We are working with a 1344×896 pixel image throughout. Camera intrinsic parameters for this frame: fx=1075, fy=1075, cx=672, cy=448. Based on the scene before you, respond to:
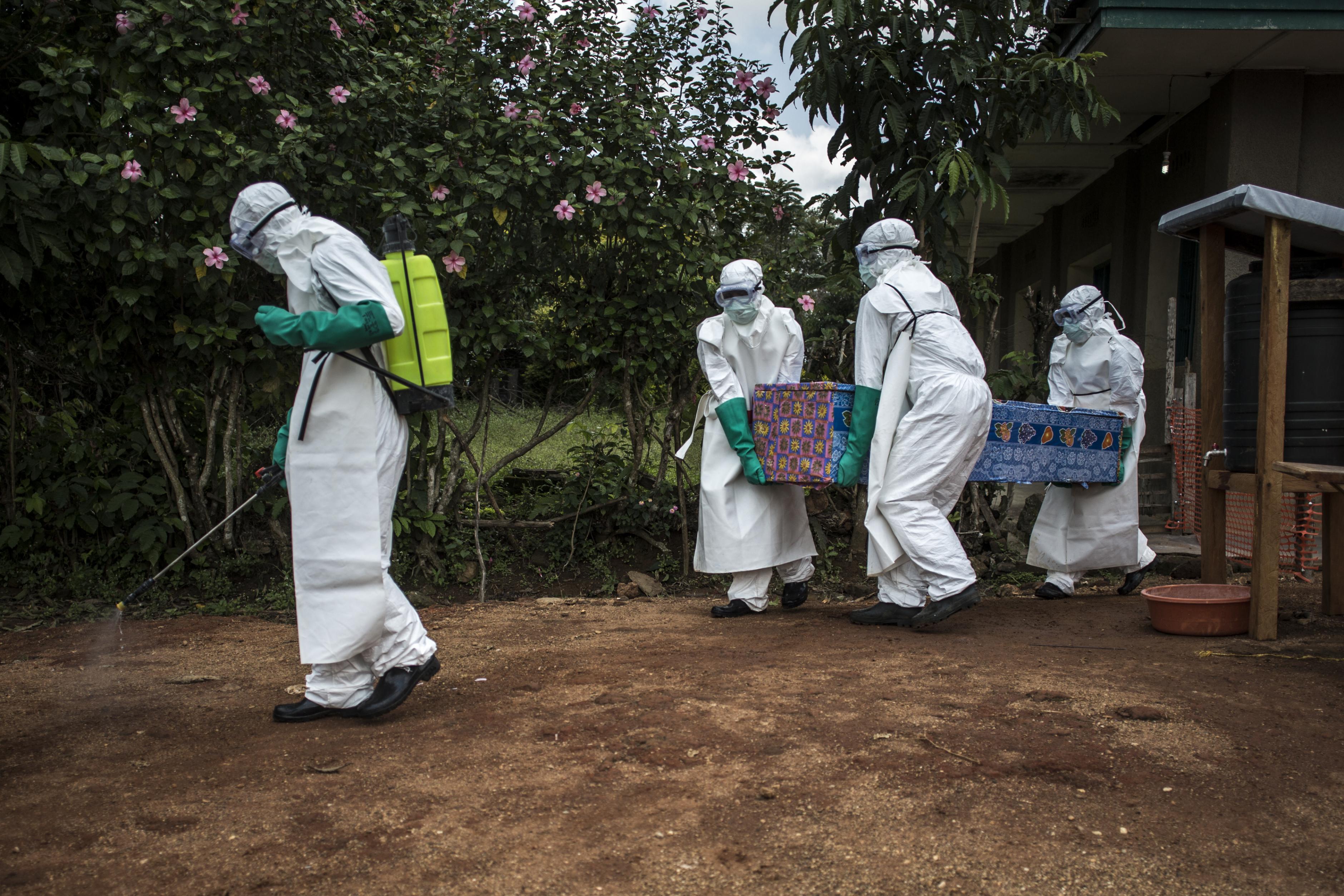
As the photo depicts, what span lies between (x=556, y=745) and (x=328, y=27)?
4.50 m

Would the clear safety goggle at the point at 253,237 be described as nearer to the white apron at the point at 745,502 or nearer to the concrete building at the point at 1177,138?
the white apron at the point at 745,502

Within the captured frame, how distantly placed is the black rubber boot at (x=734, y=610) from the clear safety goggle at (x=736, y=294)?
151 centimetres

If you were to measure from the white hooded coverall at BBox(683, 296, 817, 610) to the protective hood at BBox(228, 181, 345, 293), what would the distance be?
235 centimetres

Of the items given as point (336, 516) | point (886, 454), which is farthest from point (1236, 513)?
point (336, 516)

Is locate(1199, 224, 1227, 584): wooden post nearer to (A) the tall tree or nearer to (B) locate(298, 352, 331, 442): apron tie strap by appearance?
(A) the tall tree

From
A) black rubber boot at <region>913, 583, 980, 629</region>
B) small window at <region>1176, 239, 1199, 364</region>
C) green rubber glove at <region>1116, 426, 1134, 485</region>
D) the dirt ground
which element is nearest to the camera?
the dirt ground

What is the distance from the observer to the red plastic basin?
4598 mm

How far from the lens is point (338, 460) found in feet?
11.3

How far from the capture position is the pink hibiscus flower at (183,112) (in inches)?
209

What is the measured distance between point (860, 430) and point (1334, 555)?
2.24 metres

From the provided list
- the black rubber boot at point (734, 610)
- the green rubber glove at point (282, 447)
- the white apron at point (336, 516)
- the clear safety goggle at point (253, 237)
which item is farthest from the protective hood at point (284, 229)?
the black rubber boot at point (734, 610)

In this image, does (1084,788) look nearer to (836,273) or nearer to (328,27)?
(836,273)

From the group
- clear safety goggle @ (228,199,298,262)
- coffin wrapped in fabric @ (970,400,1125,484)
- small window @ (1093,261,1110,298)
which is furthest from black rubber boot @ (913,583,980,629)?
small window @ (1093,261,1110,298)

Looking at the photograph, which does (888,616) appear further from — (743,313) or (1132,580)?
(1132,580)
